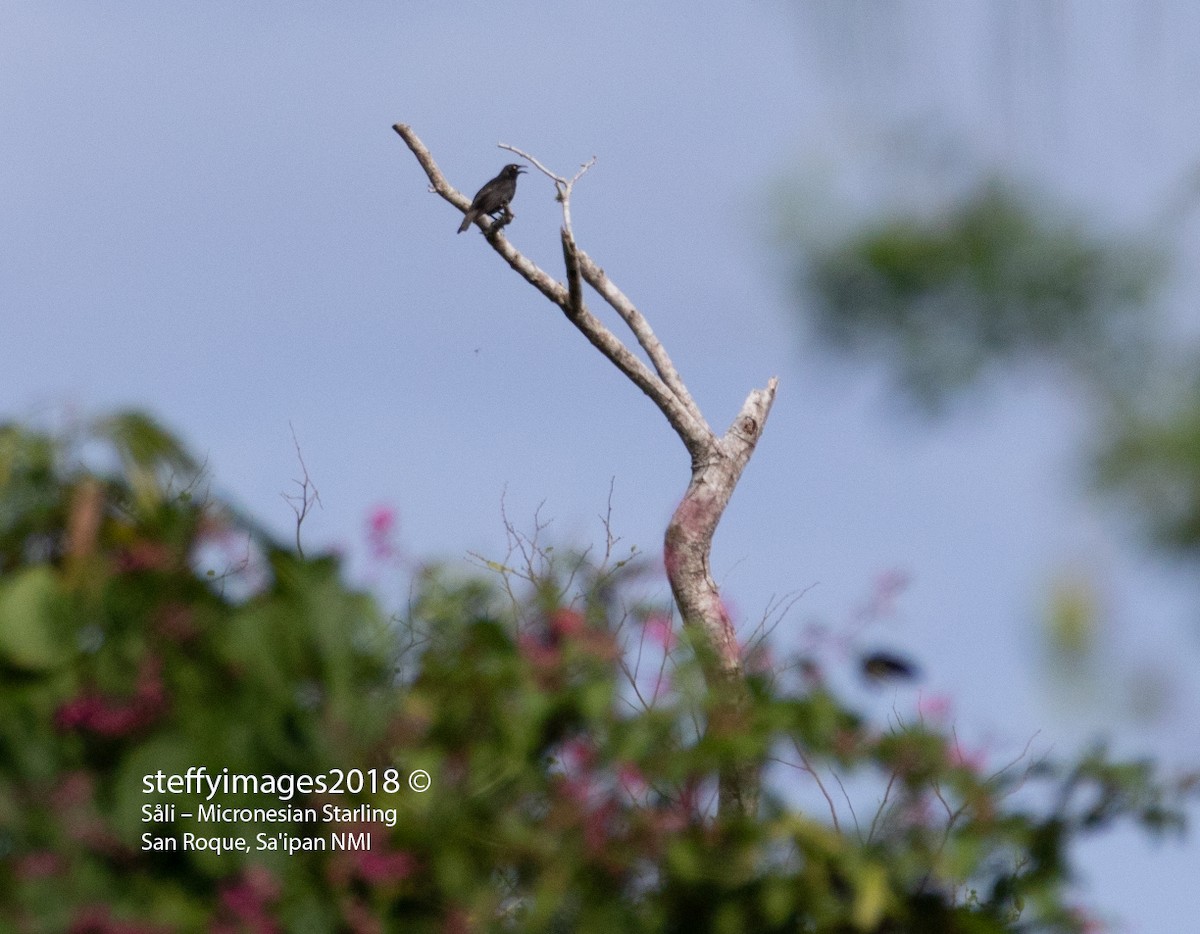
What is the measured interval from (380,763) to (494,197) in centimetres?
481

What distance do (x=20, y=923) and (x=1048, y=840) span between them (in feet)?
5.06

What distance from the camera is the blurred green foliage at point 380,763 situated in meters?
1.84

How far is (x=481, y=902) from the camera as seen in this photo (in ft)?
6.32

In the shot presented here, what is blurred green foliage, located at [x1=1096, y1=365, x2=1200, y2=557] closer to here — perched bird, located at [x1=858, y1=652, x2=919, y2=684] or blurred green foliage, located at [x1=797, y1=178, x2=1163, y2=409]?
blurred green foliage, located at [x1=797, y1=178, x2=1163, y2=409]

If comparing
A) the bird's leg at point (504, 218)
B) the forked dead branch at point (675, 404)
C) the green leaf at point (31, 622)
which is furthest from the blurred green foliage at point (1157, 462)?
the bird's leg at point (504, 218)

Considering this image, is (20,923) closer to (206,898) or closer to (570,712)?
(206,898)

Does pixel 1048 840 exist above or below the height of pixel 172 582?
below

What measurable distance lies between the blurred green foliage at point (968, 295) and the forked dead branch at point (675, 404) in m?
3.96

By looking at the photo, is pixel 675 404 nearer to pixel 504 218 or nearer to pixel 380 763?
pixel 504 218

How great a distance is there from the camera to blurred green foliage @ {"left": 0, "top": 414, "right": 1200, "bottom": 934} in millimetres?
1840

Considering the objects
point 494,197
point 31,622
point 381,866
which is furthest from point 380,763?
point 494,197

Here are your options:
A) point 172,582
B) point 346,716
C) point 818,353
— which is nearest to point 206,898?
point 346,716

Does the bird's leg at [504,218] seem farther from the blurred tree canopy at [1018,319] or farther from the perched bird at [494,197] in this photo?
the blurred tree canopy at [1018,319]

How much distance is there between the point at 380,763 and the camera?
197 cm
